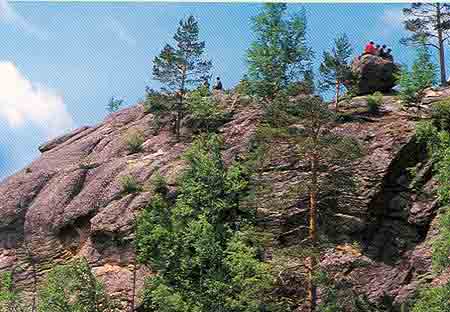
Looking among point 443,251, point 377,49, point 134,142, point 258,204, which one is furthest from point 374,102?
point 443,251

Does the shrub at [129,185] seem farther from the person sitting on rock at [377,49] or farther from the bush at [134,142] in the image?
the person sitting on rock at [377,49]

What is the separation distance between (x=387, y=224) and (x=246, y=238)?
7026 millimetres

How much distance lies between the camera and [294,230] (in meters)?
35.3

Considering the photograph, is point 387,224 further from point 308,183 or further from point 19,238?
point 19,238

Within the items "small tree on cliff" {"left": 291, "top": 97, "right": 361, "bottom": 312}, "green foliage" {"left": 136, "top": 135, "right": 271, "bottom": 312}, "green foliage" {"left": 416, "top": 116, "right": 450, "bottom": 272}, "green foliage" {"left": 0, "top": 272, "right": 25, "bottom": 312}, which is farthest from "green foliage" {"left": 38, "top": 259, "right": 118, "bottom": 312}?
"green foliage" {"left": 416, "top": 116, "right": 450, "bottom": 272}

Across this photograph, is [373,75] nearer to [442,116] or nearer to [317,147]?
[442,116]

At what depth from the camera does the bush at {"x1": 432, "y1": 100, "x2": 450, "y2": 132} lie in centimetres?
3719

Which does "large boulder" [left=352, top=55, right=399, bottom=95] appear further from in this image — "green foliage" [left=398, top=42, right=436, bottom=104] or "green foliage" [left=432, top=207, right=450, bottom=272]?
"green foliage" [left=432, top=207, right=450, bottom=272]

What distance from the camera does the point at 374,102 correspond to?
41.2 m

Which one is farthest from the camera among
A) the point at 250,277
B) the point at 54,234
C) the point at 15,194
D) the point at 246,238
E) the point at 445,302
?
the point at 15,194

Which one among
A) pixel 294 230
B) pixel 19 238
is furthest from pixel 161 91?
pixel 294 230

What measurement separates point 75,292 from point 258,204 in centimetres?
982

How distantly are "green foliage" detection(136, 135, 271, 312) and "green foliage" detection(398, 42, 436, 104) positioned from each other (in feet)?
33.9

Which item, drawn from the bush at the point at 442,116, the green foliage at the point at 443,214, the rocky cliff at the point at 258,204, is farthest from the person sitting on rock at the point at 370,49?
the green foliage at the point at 443,214
